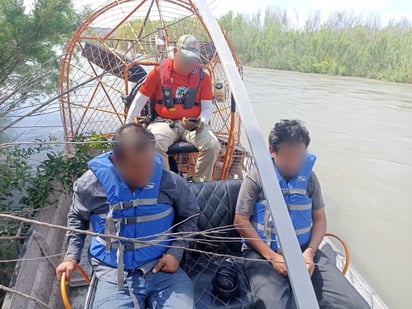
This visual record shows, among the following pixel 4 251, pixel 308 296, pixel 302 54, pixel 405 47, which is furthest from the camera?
pixel 302 54

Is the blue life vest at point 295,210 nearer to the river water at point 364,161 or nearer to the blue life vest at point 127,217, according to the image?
the blue life vest at point 127,217

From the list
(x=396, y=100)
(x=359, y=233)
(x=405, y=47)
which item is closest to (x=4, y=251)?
(x=359, y=233)

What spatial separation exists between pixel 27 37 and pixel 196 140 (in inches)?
60.0

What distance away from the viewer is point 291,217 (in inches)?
79.7

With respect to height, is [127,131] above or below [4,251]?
above

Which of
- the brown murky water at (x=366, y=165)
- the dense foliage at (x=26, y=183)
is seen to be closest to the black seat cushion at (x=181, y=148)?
the dense foliage at (x=26, y=183)

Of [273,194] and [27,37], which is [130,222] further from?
[27,37]

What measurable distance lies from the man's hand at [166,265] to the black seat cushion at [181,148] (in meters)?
1.43

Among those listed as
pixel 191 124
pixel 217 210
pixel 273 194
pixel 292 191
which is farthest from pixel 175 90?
pixel 273 194

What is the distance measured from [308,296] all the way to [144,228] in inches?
38.3

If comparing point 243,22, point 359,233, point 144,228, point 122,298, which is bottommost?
point 359,233

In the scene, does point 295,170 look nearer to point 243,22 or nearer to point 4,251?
point 4,251

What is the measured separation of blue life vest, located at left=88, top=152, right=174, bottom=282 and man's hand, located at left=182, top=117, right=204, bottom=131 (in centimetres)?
126

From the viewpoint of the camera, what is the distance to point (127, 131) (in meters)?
1.68
